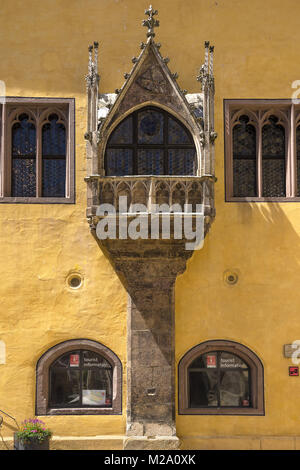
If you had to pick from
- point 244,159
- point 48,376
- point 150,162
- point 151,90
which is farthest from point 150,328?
point 151,90

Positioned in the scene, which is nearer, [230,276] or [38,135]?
[230,276]

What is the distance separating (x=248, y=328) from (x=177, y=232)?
2.39 metres

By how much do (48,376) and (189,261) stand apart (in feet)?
11.2

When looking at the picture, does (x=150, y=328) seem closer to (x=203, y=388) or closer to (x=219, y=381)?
(x=203, y=388)

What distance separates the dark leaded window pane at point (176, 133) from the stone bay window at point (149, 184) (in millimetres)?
19

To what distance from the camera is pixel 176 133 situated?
13.1 m

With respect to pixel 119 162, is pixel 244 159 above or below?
above

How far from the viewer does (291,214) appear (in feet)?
44.1

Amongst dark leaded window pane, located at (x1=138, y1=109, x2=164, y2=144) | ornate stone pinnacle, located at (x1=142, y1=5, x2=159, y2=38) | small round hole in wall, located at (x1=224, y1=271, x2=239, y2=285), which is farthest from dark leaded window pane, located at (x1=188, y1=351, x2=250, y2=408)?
ornate stone pinnacle, located at (x1=142, y1=5, x2=159, y2=38)

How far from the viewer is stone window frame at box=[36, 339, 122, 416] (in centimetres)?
1302

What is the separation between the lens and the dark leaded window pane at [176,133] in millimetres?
13094

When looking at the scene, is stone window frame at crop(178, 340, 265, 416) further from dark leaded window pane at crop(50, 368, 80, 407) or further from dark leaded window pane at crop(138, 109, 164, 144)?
dark leaded window pane at crop(138, 109, 164, 144)
